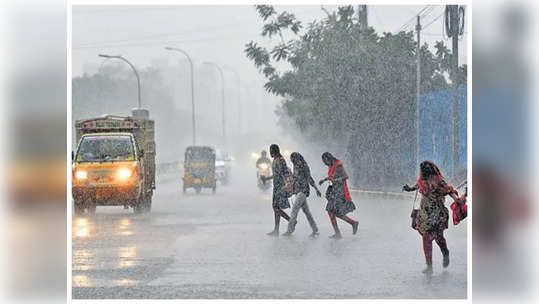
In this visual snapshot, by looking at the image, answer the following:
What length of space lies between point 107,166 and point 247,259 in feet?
28.1

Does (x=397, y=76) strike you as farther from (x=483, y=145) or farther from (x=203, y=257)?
(x=483, y=145)

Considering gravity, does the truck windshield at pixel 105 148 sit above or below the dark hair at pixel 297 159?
above

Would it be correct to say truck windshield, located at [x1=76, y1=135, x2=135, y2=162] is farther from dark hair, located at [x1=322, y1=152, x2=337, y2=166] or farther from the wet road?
dark hair, located at [x1=322, y1=152, x2=337, y2=166]

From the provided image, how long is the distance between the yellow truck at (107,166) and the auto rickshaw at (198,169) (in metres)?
11.5

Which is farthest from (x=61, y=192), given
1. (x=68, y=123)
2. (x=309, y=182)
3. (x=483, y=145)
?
(x=309, y=182)

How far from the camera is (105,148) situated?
2509cm

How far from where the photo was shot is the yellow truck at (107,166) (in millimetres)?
24375

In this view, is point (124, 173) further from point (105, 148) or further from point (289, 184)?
point (289, 184)

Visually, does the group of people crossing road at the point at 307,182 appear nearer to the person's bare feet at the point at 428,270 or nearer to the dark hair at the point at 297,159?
the dark hair at the point at 297,159

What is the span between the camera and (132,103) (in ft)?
229

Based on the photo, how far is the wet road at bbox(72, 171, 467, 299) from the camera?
44.3 feet

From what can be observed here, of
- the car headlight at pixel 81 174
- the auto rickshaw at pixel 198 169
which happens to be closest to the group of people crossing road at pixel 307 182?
the car headlight at pixel 81 174

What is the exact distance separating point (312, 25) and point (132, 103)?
2988 centimetres

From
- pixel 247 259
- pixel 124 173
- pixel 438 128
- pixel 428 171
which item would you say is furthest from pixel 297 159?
pixel 438 128
